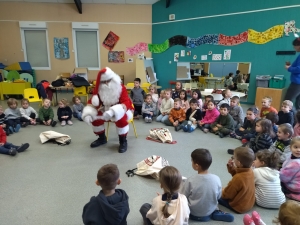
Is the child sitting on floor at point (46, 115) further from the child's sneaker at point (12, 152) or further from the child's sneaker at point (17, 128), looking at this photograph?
the child's sneaker at point (12, 152)

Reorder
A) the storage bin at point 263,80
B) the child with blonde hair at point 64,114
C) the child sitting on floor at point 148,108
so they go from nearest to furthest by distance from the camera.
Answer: the child with blonde hair at point 64,114 → the child sitting on floor at point 148,108 → the storage bin at point 263,80

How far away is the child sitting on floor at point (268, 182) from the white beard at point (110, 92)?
6.62ft

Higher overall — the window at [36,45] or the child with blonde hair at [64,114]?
the window at [36,45]

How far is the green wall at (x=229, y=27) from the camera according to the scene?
5.78m

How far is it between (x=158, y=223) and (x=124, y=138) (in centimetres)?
195

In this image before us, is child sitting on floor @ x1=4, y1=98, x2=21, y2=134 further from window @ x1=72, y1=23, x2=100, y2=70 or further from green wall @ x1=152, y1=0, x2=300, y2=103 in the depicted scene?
green wall @ x1=152, y1=0, x2=300, y2=103

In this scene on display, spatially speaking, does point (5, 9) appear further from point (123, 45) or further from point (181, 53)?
point (181, 53)

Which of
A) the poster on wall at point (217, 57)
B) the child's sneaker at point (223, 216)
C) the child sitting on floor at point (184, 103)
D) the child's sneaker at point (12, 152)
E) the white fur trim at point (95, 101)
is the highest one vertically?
the poster on wall at point (217, 57)

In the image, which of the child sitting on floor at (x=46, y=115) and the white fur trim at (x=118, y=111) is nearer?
the white fur trim at (x=118, y=111)

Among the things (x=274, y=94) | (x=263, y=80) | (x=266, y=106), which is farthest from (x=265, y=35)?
(x=266, y=106)

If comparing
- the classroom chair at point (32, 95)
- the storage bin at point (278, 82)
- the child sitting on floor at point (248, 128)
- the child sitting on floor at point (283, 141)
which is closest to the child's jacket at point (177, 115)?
the child sitting on floor at point (248, 128)

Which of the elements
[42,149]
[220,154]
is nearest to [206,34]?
[220,154]

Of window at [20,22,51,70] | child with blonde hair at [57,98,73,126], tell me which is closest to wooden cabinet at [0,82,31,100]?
window at [20,22,51,70]

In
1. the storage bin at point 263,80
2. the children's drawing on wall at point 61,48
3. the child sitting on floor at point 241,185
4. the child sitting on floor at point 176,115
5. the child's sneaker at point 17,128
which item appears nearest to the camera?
the child sitting on floor at point 241,185
